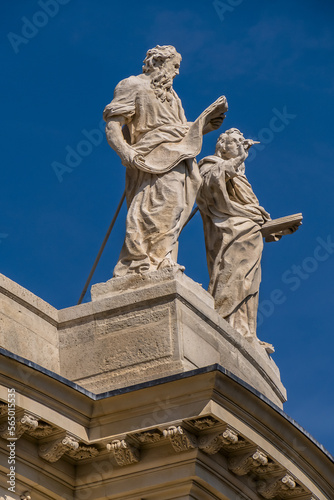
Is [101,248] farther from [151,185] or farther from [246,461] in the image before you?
[246,461]

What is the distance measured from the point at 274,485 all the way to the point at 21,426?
3058 mm

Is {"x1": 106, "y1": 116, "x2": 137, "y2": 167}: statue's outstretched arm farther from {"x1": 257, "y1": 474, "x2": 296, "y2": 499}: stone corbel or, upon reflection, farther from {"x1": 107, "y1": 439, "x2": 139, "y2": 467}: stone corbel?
{"x1": 257, "y1": 474, "x2": 296, "y2": 499}: stone corbel

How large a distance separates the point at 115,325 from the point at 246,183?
383 cm

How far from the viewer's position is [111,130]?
15672mm

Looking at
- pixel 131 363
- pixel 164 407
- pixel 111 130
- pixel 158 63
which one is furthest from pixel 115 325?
pixel 158 63

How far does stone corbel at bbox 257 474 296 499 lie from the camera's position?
14.1 meters

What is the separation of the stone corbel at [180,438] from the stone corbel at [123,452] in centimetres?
44

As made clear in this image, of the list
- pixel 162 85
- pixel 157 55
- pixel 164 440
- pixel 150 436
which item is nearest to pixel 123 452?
pixel 150 436

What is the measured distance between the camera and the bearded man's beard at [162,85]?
15984 millimetres

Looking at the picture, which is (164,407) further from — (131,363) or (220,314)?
(220,314)

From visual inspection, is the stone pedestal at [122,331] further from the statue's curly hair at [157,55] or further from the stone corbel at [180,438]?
the statue's curly hair at [157,55]

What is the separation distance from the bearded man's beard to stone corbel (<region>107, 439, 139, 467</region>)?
15.3 feet

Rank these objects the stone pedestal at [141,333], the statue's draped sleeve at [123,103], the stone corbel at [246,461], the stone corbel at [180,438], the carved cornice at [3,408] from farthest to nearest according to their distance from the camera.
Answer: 1. the statue's draped sleeve at [123,103]
2. the stone pedestal at [141,333]
3. the stone corbel at [246,461]
4. the stone corbel at [180,438]
5. the carved cornice at [3,408]

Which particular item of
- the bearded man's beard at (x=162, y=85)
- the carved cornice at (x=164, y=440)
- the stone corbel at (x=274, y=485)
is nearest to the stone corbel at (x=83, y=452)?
the carved cornice at (x=164, y=440)
